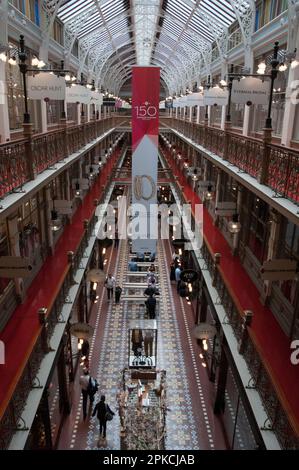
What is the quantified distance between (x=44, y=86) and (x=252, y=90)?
4.90 metres

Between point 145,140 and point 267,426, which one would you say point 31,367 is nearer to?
point 267,426

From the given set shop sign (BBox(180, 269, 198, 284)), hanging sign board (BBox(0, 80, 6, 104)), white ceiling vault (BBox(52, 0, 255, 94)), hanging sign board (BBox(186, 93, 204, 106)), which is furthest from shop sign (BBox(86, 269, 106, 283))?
white ceiling vault (BBox(52, 0, 255, 94))

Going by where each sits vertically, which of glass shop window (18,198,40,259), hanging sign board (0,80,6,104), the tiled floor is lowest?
the tiled floor

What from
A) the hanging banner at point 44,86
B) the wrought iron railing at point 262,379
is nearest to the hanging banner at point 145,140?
the hanging banner at point 44,86

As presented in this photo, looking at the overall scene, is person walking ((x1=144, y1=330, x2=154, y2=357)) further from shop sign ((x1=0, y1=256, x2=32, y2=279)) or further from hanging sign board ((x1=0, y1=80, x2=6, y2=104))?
hanging sign board ((x1=0, y1=80, x2=6, y2=104))

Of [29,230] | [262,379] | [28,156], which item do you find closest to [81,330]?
[29,230]

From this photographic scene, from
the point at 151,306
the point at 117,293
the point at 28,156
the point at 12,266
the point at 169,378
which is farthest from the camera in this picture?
the point at 117,293

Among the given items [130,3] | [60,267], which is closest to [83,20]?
[130,3]

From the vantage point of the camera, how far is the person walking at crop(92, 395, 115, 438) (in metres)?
9.41

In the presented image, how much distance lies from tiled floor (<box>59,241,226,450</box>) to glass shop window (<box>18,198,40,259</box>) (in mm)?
4072

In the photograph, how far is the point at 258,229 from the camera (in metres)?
11.6

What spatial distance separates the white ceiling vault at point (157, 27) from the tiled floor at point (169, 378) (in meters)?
10.7

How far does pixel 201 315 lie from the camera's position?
1383 centimetres
